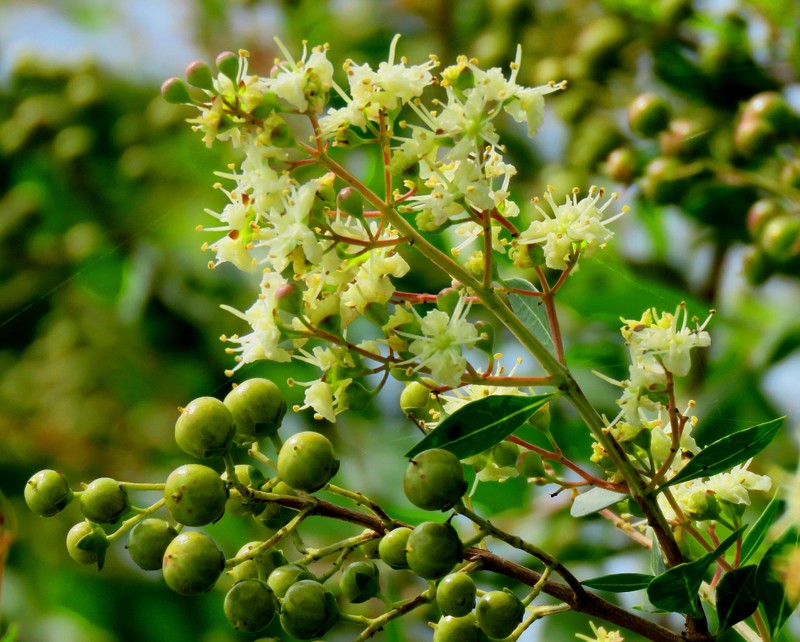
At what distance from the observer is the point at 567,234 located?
1.40m

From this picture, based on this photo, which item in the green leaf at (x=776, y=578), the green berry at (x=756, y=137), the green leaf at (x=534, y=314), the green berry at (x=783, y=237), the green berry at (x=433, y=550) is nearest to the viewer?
the green berry at (x=433, y=550)

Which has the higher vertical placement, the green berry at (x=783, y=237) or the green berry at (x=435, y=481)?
the green berry at (x=783, y=237)

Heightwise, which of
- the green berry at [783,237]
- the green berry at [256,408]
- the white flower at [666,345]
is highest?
the green berry at [783,237]

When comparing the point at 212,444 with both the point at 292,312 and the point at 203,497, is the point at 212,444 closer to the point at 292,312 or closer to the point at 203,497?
the point at 203,497

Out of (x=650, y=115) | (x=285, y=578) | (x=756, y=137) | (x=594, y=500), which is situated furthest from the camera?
(x=650, y=115)

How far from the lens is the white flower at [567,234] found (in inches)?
54.9

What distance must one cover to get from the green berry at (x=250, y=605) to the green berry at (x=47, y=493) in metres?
0.30

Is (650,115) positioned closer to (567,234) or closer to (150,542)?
(567,234)

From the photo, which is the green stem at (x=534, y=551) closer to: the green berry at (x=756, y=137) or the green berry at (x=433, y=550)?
the green berry at (x=433, y=550)

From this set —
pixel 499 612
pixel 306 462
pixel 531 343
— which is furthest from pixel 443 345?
pixel 499 612

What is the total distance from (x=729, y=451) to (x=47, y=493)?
87 centimetres

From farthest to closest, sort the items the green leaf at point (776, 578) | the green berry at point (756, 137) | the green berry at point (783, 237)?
the green berry at point (756, 137) < the green berry at point (783, 237) < the green leaf at point (776, 578)

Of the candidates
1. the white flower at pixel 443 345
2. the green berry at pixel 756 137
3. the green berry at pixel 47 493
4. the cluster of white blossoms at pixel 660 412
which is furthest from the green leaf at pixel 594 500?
the green berry at pixel 756 137

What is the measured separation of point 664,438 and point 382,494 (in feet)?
4.25
